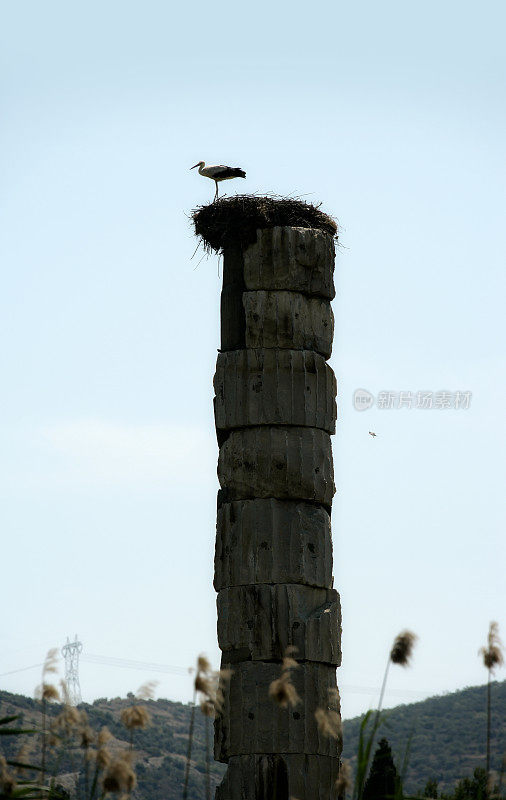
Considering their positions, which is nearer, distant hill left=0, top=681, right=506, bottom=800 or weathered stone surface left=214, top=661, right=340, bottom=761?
weathered stone surface left=214, top=661, right=340, bottom=761

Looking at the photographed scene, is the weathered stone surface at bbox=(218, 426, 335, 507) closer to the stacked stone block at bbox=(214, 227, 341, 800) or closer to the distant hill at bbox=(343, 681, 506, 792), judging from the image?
the stacked stone block at bbox=(214, 227, 341, 800)

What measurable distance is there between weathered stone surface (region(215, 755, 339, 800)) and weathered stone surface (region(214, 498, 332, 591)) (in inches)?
66.3

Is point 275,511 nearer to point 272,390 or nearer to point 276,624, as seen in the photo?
point 276,624

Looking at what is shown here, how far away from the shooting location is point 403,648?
19.3ft

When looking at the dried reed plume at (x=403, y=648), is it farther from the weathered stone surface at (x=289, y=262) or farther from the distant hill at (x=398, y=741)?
the distant hill at (x=398, y=741)

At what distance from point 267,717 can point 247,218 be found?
17.2 feet

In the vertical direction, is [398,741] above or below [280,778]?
above

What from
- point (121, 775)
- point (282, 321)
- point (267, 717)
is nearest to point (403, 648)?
point (121, 775)

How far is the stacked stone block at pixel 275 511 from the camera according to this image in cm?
1151

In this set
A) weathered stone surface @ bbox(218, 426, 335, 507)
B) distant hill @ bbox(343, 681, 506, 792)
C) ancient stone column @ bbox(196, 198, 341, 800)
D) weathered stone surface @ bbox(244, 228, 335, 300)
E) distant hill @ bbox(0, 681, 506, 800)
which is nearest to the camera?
ancient stone column @ bbox(196, 198, 341, 800)

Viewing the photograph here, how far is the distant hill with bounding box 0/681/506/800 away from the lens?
34750 mm

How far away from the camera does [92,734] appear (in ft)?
19.1

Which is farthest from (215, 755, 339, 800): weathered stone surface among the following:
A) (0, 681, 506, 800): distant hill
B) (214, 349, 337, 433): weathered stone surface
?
(0, 681, 506, 800): distant hill

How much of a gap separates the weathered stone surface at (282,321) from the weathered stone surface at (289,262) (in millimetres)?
119
